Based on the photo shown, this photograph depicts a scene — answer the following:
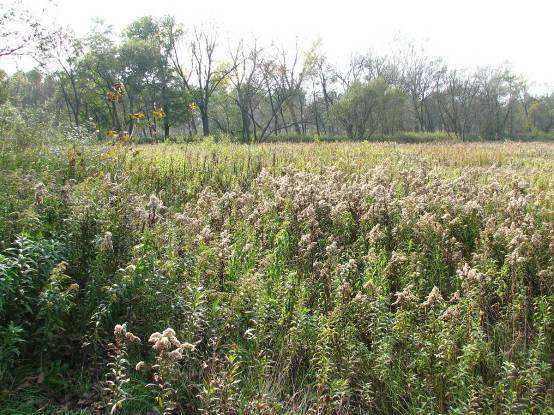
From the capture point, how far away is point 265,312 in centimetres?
368

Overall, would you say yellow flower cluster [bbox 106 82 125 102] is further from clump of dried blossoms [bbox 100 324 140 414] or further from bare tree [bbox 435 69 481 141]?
bare tree [bbox 435 69 481 141]

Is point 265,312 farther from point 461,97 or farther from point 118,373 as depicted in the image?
point 461,97

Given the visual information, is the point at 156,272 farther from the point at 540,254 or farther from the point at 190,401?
the point at 540,254

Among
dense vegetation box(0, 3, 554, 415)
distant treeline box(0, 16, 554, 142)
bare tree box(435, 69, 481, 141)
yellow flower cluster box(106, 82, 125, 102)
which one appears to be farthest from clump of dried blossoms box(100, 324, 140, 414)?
bare tree box(435, 69, 481, 141)

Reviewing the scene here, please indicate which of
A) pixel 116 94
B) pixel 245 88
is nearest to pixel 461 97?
pixel 245 88

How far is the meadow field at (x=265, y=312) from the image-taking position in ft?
9.44

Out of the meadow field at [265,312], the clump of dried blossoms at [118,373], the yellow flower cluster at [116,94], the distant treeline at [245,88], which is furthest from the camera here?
→ the distant treeline at [245,88]

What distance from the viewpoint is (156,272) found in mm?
3664

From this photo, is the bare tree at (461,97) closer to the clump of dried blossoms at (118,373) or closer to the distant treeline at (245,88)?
the distant treeline at (245,88)

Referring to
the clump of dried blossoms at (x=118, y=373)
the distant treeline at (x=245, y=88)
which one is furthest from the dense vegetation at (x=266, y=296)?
the distant treeline at (x=245, y=88)

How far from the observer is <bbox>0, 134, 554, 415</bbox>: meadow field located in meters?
2.88

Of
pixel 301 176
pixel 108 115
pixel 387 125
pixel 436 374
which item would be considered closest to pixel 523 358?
pixel 436 374

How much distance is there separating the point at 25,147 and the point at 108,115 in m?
42.9

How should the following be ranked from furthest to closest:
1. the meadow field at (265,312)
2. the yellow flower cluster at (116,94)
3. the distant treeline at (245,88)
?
the distant treeline at (245,88)
the yellow flower cluster at (116,94)
the meadow field at (265,312)
